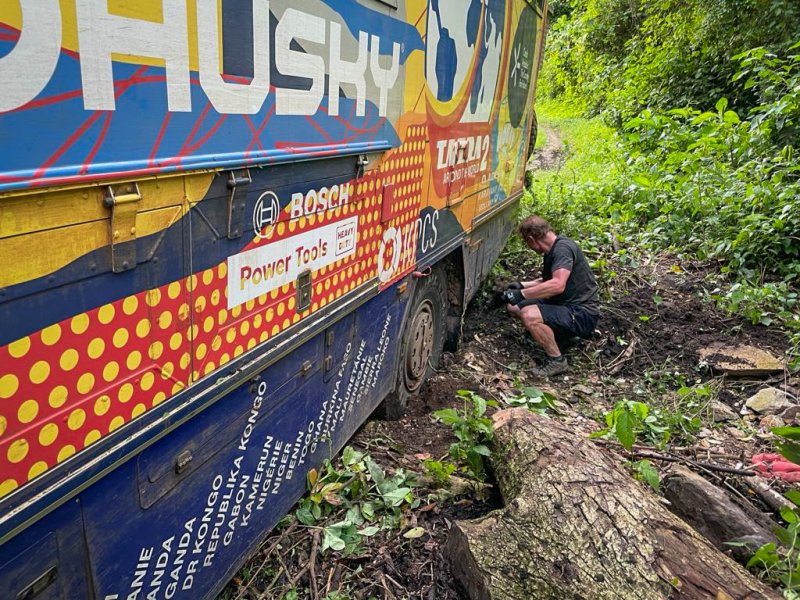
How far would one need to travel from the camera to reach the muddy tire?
3857 millimetres

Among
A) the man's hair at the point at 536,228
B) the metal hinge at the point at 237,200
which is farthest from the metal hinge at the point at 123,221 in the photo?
the man's hair at the point at 536,228

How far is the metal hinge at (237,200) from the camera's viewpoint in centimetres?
173

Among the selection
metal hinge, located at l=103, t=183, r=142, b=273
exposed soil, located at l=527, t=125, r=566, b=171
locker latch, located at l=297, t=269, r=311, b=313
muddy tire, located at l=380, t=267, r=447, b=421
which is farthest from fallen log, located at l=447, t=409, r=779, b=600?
exposed soil, located at l=527, t=125, r=566, b=171

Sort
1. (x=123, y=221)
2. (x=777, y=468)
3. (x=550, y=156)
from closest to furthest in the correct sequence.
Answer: (x=123, y=221) → (x=777, y=468) → (x=550, y=156)

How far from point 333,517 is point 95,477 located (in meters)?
1.56

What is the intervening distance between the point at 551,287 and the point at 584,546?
3.37 metres

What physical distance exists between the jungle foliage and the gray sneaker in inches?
72.4

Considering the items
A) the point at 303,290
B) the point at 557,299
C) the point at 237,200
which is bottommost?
the point at 557,299

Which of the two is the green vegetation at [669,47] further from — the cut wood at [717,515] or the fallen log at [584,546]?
the fallen log at [584,546]

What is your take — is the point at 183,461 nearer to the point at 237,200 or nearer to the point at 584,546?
the point at 237,200

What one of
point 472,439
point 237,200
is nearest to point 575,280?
point 472,439

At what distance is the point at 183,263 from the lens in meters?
1.59

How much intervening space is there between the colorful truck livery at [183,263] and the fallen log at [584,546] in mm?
880

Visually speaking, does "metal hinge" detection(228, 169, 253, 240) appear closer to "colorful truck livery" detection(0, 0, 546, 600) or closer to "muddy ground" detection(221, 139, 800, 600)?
"colorful truck livery" detection(0, 0, 546, 600)
